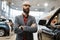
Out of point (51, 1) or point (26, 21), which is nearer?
point (26, 21)

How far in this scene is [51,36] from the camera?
356 cm

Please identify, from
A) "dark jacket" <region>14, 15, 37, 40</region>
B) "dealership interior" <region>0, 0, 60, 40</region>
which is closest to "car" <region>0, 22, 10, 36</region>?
"dealership interior" <region>0, 0, 60, 40</region>

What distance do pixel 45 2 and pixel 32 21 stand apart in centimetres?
2384

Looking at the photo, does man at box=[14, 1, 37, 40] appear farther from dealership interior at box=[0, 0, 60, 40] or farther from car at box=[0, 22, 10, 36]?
car at box=[0, 22, 10, 36]

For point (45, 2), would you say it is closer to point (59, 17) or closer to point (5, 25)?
point (5, 25)

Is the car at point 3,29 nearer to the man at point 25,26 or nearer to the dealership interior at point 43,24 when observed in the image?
the dealership interior at point 43,24

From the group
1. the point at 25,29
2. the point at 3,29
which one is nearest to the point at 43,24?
the point at 25,29

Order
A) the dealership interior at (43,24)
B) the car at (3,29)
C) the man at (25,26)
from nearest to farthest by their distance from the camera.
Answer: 1. the man at (25,26)
2. the dealership interior at (43,24)
3. the car at (3,29)

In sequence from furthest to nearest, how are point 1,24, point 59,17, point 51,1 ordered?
point 51,1, point 1,24, point 59,17

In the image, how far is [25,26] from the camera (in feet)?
9.87

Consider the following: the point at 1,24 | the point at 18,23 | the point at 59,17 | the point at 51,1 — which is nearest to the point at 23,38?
the point at 18,23

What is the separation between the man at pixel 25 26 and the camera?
3018 millimetres

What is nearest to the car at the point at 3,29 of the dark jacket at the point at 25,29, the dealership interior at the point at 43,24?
the dealership interior at the point at 43,24

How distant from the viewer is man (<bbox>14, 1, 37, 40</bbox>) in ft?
9.90
